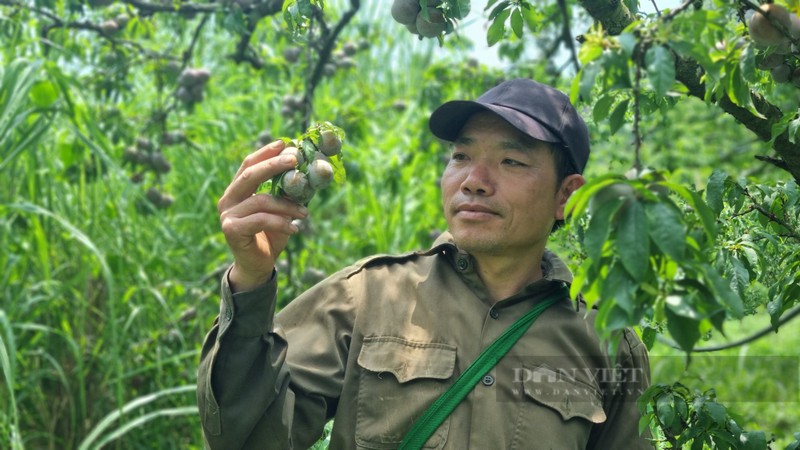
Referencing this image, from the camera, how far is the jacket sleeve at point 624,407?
2170mm

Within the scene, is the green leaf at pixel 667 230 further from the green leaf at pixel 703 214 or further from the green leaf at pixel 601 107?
the green leaf at pixel 601 107

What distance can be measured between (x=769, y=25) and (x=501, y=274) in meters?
0.93

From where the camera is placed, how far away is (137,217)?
411 cm

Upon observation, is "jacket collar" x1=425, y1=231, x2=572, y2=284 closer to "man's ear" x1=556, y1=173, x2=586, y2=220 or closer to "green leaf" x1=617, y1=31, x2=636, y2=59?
"man's ear" x1=556, y1=173, x2=586, y2=220

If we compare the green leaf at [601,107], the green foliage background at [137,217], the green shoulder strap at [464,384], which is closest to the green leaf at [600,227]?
the green leaf at [601,107]

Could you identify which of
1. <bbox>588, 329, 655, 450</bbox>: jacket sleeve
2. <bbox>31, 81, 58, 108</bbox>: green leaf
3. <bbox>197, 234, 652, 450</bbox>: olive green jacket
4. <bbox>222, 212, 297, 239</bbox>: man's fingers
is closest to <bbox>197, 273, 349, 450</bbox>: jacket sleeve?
<bbox>197, 234, 652, 450</bbox>: olive green jacket

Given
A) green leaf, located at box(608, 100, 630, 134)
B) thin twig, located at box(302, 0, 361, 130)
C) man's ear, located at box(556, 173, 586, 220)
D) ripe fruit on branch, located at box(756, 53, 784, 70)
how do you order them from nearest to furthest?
green leaf, located at box(608, 100, 630, 134)
ripe fruit on branch, located at box(756, 53, 784, 70)
man's ear, located at box(556, 173, 586, 220)
thin twig, located at box(302, 0, 361, 130)

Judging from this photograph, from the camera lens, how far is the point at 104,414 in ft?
12.5

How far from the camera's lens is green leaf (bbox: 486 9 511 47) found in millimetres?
1870

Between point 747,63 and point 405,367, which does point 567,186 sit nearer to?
point 405,367

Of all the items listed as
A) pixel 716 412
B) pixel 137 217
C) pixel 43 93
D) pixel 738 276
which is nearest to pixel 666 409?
pixel 716 412

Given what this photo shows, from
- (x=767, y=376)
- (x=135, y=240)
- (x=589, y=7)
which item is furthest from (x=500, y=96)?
(x=767, y=376)

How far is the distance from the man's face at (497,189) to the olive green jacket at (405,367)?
0.11 metres

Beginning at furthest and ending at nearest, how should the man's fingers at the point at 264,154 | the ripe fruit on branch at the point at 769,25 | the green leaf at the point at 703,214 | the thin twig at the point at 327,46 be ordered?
the thin twig at the point at 327,46, the man's fingers at the point at 264,154, the ripe fruit on branch at the point at 769,25, the green leaf at the point at 703,214
